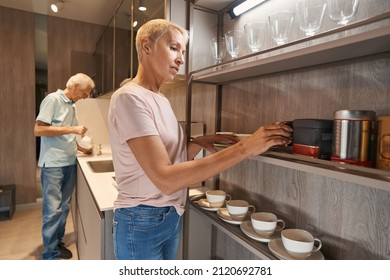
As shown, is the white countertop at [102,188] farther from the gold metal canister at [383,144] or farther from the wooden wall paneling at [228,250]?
the gold metal canister at [383,144]

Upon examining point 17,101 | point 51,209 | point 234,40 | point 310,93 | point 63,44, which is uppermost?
point 63,44

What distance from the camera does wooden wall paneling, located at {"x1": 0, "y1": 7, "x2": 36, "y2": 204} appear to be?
113 inches

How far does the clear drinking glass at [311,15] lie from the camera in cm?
75

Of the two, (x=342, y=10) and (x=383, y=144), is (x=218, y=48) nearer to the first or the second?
(x=342, y=10)

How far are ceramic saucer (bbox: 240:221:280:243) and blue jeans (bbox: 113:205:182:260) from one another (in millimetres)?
269

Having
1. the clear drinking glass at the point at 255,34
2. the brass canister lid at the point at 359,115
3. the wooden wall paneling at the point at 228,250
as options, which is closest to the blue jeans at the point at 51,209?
the wooden wall paneling at the point at 228,250

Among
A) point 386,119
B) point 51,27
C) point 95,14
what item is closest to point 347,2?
point 386,119

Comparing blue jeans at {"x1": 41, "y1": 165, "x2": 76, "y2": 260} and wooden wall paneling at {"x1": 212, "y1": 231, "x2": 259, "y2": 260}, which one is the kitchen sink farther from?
wooden wall paneling at {"x1": 212, "y1": 231, "x2": 259, "y2": 260}

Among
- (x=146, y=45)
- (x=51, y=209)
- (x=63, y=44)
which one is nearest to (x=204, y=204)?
(x=146, y=45)

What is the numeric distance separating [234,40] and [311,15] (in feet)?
1.20

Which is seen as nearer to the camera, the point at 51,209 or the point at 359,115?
the point at 359,115

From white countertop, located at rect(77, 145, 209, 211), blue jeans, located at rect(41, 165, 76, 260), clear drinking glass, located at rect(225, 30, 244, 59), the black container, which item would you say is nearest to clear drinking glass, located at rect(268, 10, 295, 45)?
clear drinking glass, located at rect(225, 30, 244, 59)

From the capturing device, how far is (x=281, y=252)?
2.63ft

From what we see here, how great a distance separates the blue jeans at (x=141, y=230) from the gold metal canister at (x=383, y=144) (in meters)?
0.64
